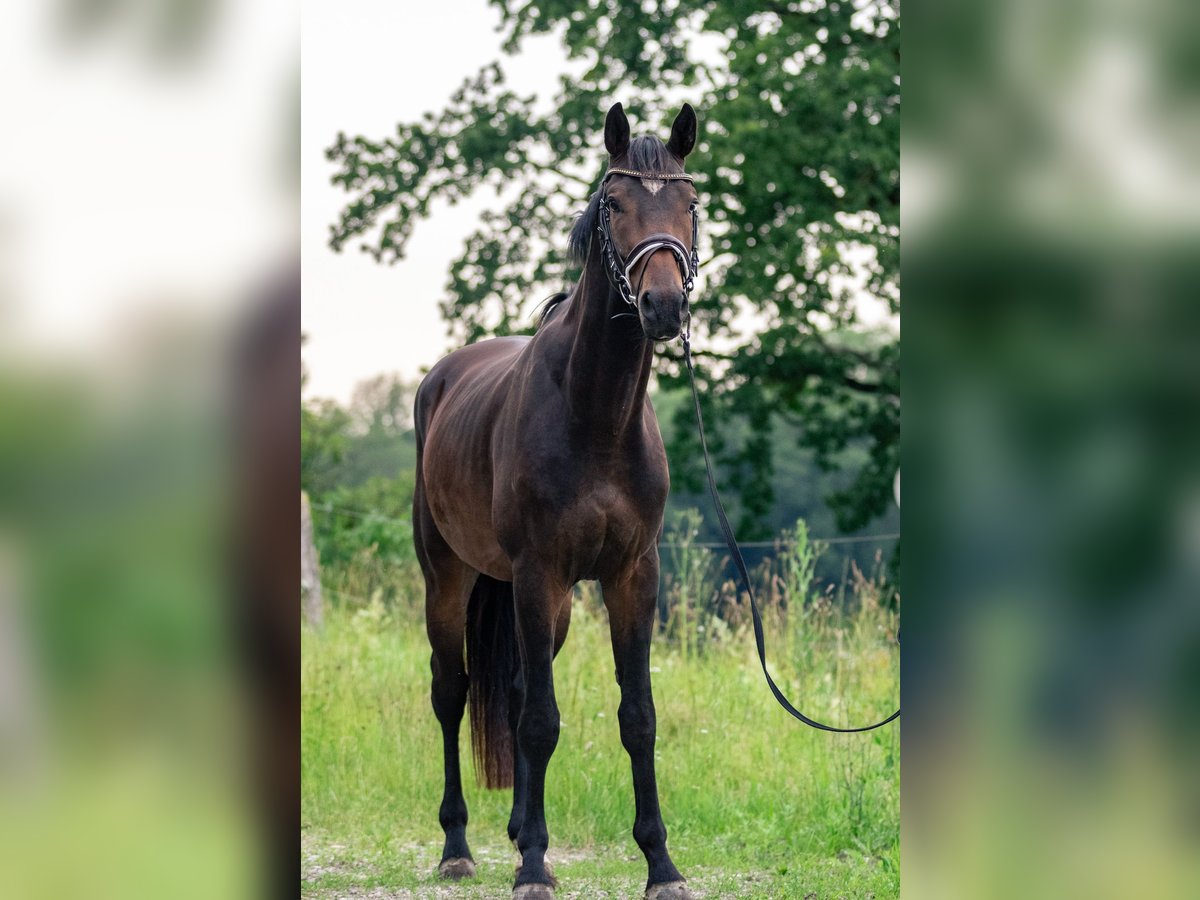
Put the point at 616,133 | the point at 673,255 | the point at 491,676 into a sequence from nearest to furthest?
1. the point at 673,255
2. the point at 616,133
3. the point at 491,676

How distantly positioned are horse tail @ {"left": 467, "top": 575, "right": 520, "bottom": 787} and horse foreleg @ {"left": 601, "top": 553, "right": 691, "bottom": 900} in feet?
2.91

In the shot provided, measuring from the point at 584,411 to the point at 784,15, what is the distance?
9.40 meters

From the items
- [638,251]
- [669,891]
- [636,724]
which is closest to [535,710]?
[636,724]

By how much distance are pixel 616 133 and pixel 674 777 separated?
2.86 m

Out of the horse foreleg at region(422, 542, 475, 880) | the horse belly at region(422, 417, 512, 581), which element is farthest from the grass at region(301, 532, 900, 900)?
the horse belly at region(422, 417, 512, 581)

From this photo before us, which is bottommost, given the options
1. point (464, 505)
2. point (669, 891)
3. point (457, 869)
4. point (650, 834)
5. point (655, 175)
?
point (457, 869)

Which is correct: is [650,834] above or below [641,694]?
below

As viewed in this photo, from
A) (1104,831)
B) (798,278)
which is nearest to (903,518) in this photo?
(1104,831)

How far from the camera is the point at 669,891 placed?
3.91 m

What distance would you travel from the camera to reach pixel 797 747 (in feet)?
17.9

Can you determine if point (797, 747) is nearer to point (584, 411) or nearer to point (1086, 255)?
point (584, 411)

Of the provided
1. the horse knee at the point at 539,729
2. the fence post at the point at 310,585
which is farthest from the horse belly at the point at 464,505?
the fence post at the point at 310,585

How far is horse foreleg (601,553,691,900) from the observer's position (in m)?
3.98

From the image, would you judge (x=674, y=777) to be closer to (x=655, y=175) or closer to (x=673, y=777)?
(x=673, y=777)
